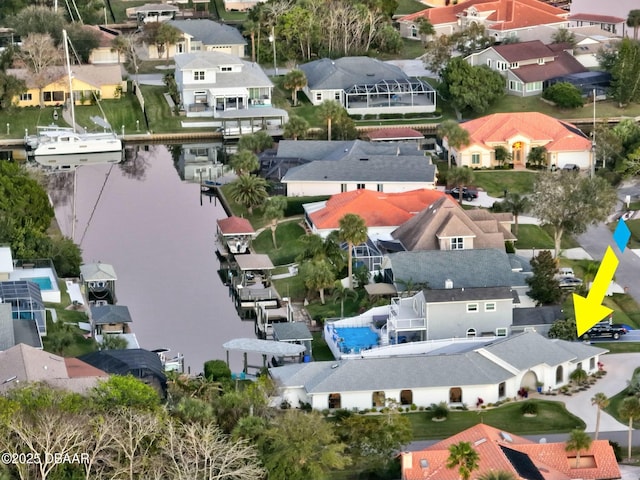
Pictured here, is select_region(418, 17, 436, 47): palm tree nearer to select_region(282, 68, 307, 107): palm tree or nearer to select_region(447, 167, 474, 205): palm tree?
select_region(282, 68, 307, 107): palm tree

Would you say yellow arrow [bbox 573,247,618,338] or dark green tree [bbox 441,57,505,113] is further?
dark green tree [bbox 441,57,505,113]

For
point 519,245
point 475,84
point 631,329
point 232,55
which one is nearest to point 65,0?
point 232,55

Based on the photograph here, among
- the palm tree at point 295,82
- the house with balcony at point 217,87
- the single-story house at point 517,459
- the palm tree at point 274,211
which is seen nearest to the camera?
the single-story house at point 517,459

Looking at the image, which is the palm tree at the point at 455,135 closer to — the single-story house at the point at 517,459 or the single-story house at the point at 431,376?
the single-story house at the point at 431,376

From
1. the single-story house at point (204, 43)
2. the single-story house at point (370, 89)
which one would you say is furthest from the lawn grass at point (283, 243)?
the single-story house at point (204, 43)

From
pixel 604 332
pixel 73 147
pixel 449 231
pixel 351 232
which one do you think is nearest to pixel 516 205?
pixel 449 231

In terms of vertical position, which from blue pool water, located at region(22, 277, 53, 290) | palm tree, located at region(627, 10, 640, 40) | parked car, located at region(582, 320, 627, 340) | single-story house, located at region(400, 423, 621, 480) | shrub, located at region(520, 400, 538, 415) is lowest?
shrub, located at region(520, 400, 538, 415)

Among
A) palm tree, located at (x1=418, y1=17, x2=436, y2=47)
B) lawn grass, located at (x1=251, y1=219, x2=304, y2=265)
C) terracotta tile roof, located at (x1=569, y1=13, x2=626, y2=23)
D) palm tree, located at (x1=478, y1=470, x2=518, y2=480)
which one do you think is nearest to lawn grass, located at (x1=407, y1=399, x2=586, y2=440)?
palm tree, located at (x1=478, y1=470, x2=518, y2=480)

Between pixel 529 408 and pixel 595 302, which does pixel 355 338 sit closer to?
pixel 529 408
